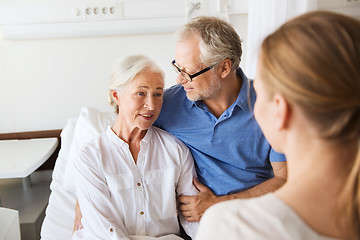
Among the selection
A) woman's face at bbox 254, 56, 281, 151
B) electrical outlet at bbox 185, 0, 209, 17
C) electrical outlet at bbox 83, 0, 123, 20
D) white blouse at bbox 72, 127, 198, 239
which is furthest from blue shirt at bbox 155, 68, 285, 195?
electrical outlet at bbox 83, 0, 123, 20

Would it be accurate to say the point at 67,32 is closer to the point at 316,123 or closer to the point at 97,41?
the point at 97,41

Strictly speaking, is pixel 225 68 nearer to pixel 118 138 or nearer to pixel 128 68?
pixel 128 68

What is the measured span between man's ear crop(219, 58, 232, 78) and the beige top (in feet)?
3.14

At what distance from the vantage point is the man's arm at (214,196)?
154cm

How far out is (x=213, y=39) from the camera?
1529 mm

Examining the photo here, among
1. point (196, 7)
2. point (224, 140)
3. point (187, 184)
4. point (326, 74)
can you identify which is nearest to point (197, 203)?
point (187, 184)

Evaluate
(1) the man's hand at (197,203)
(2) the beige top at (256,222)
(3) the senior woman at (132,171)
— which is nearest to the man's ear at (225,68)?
(3) the senior woman at (132,171)

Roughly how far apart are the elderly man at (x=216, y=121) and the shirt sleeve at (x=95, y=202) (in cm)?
35

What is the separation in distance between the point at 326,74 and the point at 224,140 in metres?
0.96

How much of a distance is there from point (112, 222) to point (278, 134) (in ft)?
3.07

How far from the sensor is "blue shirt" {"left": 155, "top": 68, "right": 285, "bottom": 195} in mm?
1559

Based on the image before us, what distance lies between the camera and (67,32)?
2.29 meters

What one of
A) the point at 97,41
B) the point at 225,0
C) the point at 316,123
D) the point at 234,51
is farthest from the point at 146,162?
the point at 225,0

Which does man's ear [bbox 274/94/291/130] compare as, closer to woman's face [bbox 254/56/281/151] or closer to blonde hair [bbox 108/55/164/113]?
woman's face [bbox 254/56/281/151]
